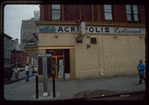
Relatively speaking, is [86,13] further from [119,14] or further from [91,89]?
[91,89]

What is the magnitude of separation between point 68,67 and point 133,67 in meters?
6.54

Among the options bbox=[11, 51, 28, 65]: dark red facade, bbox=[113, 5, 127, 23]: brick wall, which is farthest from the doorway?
bbox=[11, 51, 28, 65]: dark red facade

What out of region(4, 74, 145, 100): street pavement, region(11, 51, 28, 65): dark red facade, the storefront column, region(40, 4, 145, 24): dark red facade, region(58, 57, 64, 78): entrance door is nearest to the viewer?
region(4, 74, 145, 100): street pavement

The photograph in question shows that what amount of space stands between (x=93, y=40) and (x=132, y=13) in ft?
18.2

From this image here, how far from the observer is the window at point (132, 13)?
10.9m

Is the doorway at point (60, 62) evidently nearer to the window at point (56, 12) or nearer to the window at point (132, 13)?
the window at point (56, 12)

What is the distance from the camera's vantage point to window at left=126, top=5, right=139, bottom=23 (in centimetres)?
1094

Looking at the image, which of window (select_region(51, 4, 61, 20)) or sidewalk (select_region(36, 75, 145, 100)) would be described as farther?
window (select_region(51, 4, 61, 20))

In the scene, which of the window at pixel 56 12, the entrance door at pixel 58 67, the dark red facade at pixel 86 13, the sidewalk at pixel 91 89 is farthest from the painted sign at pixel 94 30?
the sidewalk at pixel 91 89

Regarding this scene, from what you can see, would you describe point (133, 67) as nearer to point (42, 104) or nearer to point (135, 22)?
point (135, 22)

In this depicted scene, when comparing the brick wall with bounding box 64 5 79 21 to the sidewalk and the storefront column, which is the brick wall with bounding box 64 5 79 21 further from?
the sidewalk

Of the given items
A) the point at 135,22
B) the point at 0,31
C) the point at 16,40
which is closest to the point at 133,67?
the point at 135,22

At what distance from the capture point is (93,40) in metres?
9.82

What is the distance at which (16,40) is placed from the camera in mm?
90188
